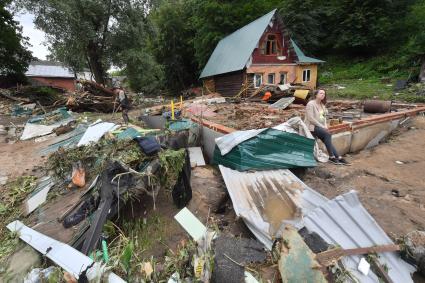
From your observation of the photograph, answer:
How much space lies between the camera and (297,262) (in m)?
2.13

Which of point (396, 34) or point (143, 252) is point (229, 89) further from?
point (396, 34)

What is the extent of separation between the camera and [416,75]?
14.9 m

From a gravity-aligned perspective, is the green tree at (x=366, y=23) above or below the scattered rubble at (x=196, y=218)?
above

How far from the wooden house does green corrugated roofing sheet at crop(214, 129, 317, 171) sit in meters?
11.2

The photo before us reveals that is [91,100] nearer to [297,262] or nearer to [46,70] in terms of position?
[297,262]

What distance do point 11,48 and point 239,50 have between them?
17.5 m

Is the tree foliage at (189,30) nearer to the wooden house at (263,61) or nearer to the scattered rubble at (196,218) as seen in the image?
the wooden house at (263,61)

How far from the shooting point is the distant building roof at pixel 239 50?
15555 mm

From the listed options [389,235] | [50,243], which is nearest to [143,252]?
[50,243]

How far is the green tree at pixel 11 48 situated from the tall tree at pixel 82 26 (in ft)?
13.4

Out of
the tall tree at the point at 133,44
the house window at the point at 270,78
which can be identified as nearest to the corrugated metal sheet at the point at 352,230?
the house window at the point at 270,78

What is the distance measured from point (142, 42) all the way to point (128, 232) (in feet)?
57.6

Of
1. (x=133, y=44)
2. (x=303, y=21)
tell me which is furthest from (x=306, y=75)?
(x=133, y=44)

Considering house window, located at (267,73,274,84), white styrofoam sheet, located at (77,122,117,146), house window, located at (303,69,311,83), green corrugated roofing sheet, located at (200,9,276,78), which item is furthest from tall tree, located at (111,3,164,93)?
white styrofoam sheet, located at (77,122,117,146)
